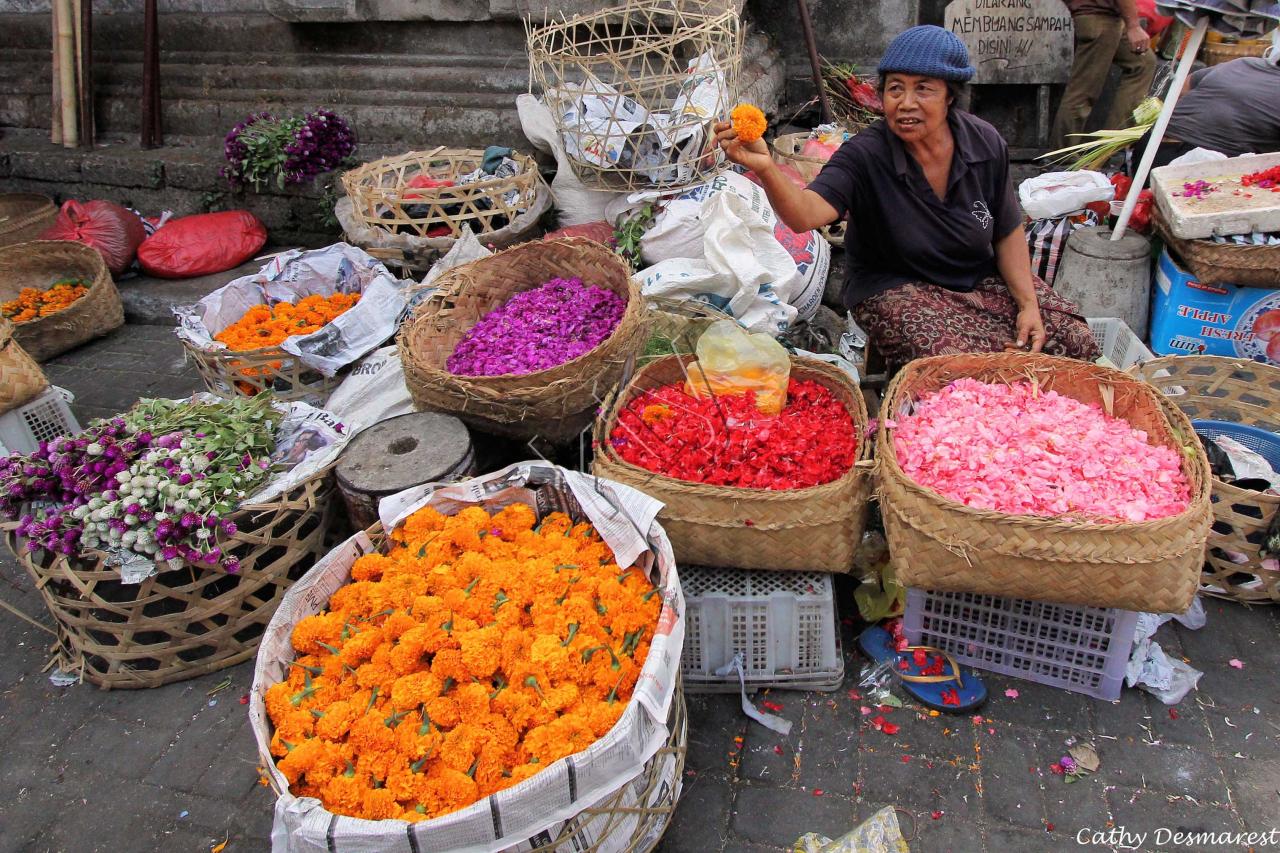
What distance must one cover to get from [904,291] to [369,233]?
2638 millimetres

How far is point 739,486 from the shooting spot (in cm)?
251

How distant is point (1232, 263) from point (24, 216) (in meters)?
7.06

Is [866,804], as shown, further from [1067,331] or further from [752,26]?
[752,26]

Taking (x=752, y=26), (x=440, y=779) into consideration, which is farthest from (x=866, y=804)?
(x=752, y=26)

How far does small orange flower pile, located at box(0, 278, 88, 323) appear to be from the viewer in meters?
5.08

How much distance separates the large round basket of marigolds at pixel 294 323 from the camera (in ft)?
12.0

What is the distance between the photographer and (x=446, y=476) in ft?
8.99

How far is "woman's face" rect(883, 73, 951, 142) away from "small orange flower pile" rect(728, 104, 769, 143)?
582 millimetres

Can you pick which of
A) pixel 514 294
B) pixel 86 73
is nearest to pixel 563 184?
pixel 514 294

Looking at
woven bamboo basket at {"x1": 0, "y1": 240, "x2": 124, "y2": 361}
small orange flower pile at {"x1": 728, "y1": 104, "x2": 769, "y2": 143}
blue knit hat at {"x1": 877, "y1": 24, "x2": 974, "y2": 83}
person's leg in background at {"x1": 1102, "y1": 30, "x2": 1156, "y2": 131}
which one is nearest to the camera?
small orange flower pile at {"x1": 728, "y1": 104, "x2": 769, "y2": 143}

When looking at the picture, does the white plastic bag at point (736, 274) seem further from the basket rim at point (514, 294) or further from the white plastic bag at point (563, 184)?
the white plastic bag at point (563, 184)

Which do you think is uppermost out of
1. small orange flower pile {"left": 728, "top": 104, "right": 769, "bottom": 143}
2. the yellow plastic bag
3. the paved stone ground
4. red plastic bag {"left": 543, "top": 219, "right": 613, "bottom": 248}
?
small orange flower pile {"left": 728, "top": 104, "right": 769, "bottom": 143}

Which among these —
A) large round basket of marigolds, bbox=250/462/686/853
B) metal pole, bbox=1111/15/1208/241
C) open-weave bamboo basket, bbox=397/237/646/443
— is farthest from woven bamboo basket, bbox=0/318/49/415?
metal pole, bbox=1111/15/1208/241

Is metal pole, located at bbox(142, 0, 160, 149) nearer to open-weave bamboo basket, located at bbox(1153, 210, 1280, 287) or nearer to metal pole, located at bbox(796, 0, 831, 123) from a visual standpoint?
metal pole, located at bbox(796, 0, 831, 123)
